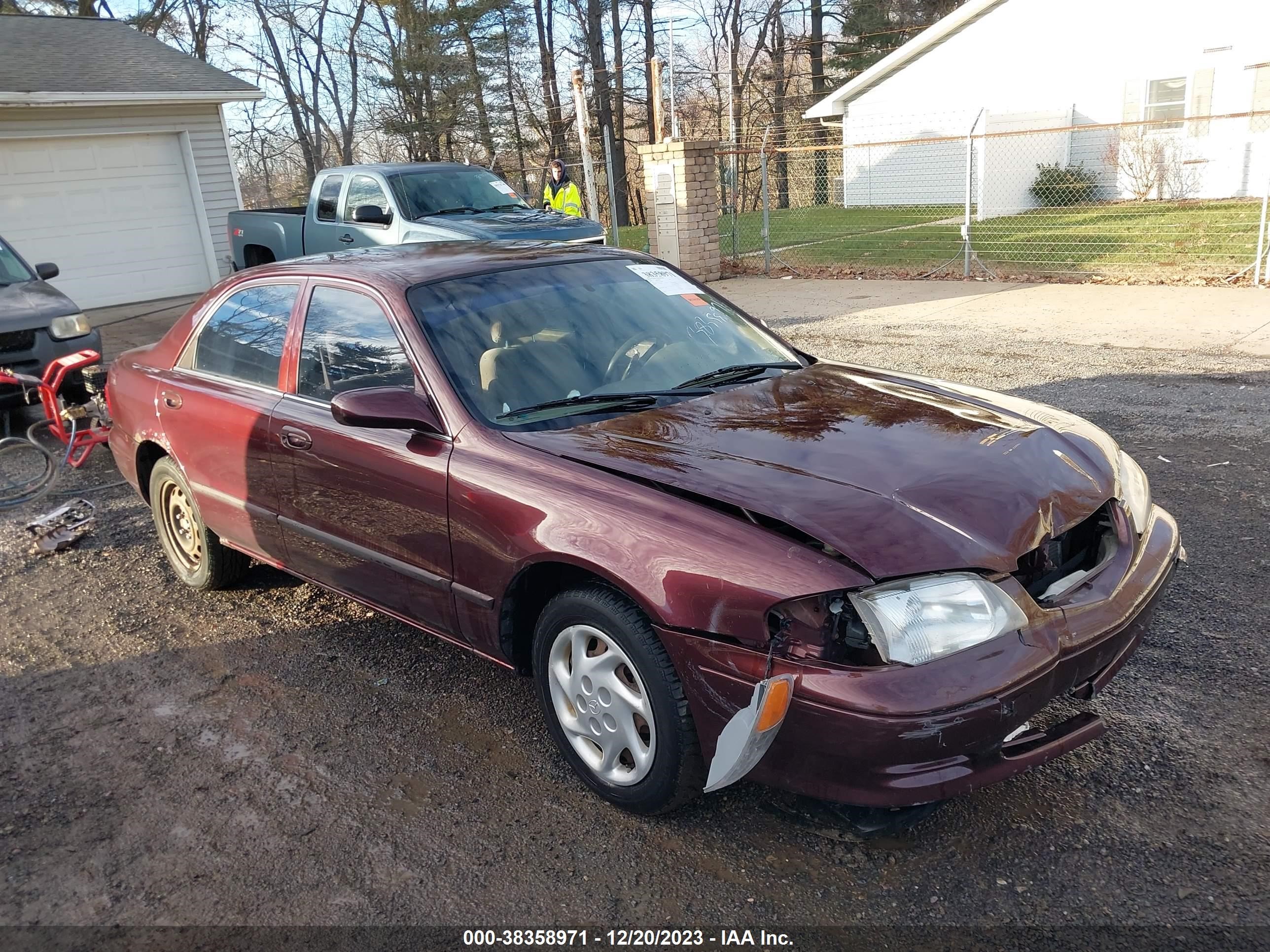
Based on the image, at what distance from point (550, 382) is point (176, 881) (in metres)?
1.93

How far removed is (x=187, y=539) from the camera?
5.03m

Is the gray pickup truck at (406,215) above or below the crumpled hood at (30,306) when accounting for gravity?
above

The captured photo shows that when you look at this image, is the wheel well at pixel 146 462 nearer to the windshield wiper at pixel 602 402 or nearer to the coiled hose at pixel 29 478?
the coiled hose at pixel 29 478

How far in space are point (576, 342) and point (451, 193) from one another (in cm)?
872

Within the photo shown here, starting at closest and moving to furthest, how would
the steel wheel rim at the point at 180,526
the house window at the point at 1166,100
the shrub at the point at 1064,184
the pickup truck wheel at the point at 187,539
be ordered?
1. the pickup truck wheel at the point at 187,539
2. the steel wheel rim at the point at 180,526
3. the house window at the point at 1166,100
4. the shrub at the point at 1064,184

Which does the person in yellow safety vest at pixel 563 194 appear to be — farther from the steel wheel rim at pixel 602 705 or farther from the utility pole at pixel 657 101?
the steel wheel rim at pixel 602 705

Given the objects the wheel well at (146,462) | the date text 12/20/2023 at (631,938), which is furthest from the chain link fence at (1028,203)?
the date text 12/20/2023 at (631,938)

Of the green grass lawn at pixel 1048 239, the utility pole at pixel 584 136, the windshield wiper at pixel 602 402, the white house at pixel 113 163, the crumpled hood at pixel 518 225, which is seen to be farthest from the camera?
the utility pole at pixel 584 136

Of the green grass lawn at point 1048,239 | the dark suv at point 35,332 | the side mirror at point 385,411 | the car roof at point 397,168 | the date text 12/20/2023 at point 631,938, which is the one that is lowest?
the date text 12/20/2023 at point 631,938

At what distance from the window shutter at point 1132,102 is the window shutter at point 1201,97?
3.44ft

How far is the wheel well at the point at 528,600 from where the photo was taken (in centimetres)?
307

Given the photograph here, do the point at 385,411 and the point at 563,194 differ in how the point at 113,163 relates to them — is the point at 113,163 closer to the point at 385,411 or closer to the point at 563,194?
the point at 563,194

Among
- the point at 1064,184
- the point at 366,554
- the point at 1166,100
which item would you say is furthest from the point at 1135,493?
the point at 1166,100

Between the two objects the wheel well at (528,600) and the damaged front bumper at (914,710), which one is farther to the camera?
the wheel well at (528,600)
